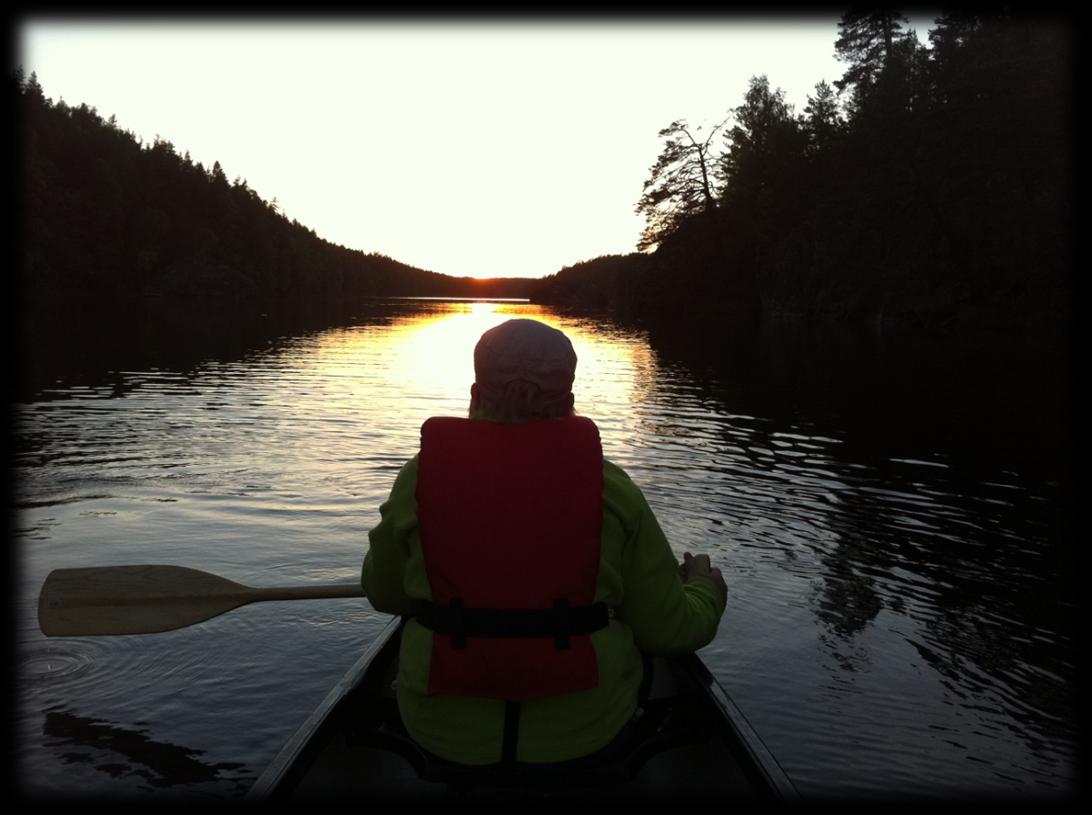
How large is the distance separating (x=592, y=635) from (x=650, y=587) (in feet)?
0.70

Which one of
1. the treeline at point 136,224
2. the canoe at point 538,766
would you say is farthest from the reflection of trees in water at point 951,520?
the treeline at point 136,224

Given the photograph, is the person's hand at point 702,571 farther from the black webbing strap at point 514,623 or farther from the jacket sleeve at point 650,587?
the black webbing strap at point 514,623

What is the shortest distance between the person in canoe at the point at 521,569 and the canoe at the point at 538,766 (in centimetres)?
A: 7

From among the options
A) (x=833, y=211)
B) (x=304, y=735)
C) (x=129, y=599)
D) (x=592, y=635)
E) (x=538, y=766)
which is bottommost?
(x=129, y=599)

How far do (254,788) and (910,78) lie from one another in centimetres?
4643

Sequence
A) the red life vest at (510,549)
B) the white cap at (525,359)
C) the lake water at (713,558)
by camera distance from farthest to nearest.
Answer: the lake water at (713,558), the white cap at (525,359), the red life vest at (510,549)

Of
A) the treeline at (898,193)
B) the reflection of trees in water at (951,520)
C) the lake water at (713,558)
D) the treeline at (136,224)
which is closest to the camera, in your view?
the lake water at (713,558)

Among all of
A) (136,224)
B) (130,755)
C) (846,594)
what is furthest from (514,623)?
(136,224)

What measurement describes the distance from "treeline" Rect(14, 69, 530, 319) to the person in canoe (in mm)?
68721

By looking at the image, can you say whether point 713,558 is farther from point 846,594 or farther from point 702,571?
point 702,571

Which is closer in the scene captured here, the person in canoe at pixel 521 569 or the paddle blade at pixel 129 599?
the person in canoe at pixel 521 569

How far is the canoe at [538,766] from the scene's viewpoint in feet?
8.18

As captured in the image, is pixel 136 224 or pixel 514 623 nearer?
pixel 514 623

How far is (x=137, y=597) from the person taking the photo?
4.58 meters
